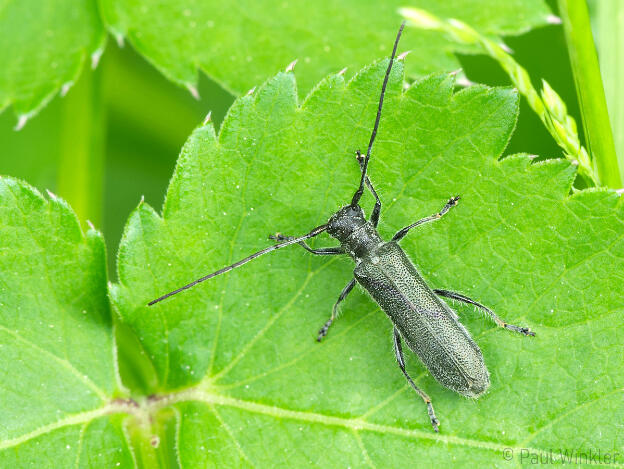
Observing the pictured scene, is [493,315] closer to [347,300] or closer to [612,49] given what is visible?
[347,300]

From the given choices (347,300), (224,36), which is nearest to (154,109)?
(224,36)

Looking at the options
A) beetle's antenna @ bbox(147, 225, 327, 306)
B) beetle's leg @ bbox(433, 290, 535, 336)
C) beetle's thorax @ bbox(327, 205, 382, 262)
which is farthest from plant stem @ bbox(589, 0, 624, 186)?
beetle's antenna @ bbox(147, 225, 327, 306)

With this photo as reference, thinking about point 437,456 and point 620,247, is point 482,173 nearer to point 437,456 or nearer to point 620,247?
point 620,247

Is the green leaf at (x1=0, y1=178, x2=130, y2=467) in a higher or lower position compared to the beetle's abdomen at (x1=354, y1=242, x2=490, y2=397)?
higher

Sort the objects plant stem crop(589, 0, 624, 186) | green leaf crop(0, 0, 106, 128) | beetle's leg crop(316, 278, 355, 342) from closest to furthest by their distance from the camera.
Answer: beetle's leg crop(316, 278, 355, 342), plant stem crop(589, 0, 624, 186), green leaf crop(0, 0, 106, 128)

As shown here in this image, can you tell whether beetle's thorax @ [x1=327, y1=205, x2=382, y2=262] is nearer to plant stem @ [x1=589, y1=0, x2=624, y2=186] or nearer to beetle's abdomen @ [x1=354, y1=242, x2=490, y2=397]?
beetle's abdomen @ [x1=354, y1=242, x2=490, y2=397]

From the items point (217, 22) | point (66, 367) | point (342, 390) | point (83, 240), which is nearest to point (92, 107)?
point (217, 22)
